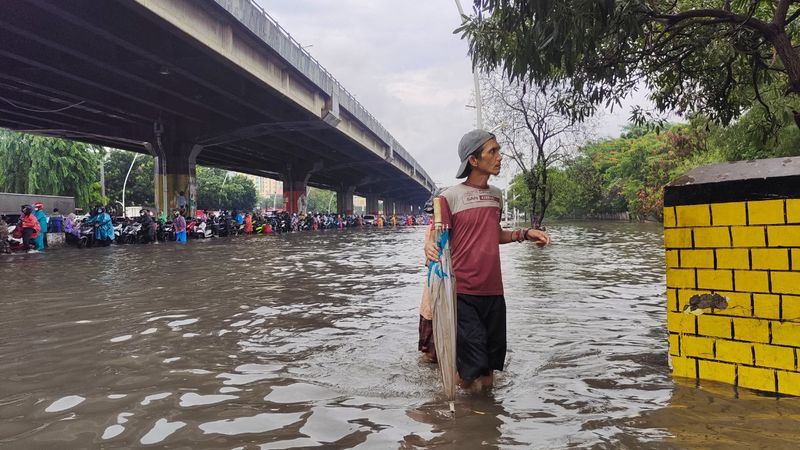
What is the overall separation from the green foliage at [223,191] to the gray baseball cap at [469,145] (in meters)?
81.4

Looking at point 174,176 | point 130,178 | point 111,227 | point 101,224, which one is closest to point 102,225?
point 101,224

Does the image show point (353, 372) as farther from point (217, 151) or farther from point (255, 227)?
point (217, 151)

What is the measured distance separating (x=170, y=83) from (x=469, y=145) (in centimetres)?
2278

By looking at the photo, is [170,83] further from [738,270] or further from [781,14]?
[738,270]

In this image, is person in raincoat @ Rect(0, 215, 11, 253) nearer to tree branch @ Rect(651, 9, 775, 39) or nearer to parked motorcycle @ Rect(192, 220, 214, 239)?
parked motorcycle @ Rect(192, 220, 214, 239)

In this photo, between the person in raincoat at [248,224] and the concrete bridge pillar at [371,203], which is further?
the concrete bridge pillar at [371,203]

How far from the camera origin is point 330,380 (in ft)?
13.5

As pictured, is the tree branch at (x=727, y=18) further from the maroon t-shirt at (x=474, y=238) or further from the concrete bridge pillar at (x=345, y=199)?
the concrete bridge pillar at (x=345, y=199)

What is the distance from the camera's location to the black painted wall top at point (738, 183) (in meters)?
3.35

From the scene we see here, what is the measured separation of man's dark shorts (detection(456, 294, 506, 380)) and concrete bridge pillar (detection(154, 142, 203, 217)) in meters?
31.3

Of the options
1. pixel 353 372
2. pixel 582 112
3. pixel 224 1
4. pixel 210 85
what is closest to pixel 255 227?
pixel 210 85

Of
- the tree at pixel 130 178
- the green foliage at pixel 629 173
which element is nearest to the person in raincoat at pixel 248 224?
the green foliage at pixel 629 173

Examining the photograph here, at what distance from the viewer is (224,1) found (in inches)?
736

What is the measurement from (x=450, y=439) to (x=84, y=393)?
2.39 meters
